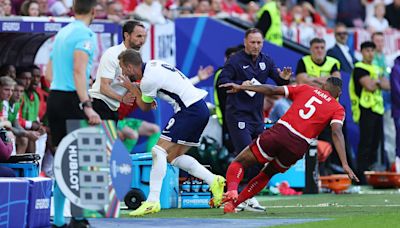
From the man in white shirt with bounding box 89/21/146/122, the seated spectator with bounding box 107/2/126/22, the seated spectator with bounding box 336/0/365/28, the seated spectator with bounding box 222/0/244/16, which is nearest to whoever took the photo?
the man in white shirt with bounding box 89/21/146/122

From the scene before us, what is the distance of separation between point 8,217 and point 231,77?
5.21 m

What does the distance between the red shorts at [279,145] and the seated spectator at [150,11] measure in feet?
26.5

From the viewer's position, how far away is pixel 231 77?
15766mm

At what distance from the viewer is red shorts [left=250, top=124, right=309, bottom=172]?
13.7 metres

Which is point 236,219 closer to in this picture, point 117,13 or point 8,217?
point 8,217

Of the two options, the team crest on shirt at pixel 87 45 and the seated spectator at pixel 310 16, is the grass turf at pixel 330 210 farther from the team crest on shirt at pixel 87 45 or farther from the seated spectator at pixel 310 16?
the seated spectator at pixel 310 16

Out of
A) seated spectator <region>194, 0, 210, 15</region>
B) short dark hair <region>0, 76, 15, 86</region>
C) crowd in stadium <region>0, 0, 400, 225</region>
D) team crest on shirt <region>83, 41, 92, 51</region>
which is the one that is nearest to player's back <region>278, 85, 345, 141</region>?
crowd in stadium <region>0, 0, 400, 225</region>

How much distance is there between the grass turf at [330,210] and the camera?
12742 millimetres

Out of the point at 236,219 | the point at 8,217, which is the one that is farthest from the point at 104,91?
the point at 8,217

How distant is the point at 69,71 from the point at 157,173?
3062mm

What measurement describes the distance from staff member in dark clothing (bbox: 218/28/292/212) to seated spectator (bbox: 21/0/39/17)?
4.39m

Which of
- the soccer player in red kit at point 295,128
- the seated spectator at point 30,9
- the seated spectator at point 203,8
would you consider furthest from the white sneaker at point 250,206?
the seated spectator at point 203,8

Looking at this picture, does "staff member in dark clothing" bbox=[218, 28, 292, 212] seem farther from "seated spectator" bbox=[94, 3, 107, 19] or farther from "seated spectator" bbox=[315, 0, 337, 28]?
"seated spectator" bbox=[315, 0, 337, 28]

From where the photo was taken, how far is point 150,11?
22.0 meters
